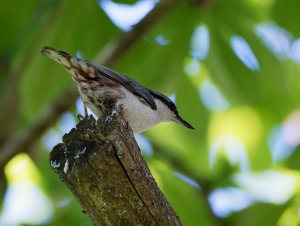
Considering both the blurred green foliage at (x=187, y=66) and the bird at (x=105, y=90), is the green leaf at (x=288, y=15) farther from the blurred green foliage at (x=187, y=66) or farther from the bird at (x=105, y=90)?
the bird at (x=105, y=90)

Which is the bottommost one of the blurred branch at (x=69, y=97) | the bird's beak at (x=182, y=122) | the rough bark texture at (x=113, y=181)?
the bird's beak at (x=182, y=122)

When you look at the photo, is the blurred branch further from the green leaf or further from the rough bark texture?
the rough bark texture

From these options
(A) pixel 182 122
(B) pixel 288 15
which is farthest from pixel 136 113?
(B) pixel 288 15

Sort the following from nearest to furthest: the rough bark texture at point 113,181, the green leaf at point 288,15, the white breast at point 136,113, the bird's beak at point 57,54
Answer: the rough bark texture at point 113,181
the bird's beak at point 57,54
the white breast at point 136,113
the green leaf at point 288,15

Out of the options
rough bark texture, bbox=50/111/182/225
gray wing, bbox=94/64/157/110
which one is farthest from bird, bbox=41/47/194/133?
rough bark texture, bbox=50/111/182/225

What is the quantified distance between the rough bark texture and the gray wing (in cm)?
111

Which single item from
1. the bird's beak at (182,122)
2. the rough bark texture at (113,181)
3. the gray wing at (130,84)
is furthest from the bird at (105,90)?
the rough bark texture at (113,181)

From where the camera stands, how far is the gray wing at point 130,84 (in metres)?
4.06

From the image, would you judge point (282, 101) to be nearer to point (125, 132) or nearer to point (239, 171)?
point (239, 171)

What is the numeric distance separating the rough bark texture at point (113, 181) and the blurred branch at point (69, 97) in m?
2.29

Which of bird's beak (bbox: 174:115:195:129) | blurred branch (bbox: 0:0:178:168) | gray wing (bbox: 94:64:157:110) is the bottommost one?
bird's beak (bbox: 174:115:195:129)

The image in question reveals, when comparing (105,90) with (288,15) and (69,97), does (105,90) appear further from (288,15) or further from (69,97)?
(288,15)

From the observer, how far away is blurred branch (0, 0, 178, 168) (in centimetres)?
520

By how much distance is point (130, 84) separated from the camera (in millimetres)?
4234
